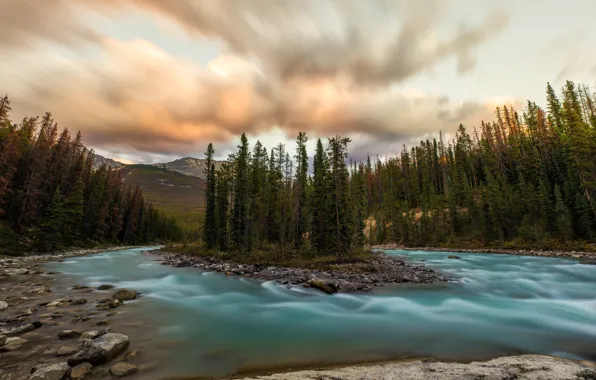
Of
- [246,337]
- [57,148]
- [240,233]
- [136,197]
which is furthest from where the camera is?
[136,197]

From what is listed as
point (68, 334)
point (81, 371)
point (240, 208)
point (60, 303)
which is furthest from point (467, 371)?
point (240, 208)

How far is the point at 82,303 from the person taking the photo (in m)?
12.3

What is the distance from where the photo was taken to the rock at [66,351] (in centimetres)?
689

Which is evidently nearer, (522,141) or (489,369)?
(489,369)

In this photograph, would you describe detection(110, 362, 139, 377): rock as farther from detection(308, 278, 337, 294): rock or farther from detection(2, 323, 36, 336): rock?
detection(308, 278, 337, 294): rock

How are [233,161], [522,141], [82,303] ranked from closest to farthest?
1. [82,303]
2. [233,161]
3. [522,141]

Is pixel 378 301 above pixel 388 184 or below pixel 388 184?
below

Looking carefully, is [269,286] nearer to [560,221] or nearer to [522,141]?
[560,221]

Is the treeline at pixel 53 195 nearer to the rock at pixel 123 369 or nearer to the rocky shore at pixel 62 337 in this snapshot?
the rocky shore at pixel 62 337

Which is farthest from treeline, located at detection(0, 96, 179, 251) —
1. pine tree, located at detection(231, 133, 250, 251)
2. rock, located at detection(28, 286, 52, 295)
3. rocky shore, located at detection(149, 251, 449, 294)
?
rocky shore, located at detection(149, 251, 449, 294)

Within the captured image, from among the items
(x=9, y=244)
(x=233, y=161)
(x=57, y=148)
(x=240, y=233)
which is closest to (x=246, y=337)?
(x=240, y=233)

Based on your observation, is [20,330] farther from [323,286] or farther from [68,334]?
[323,286]

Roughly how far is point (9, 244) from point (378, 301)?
4755 centimetres

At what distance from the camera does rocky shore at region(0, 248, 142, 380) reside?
6.02 meters
